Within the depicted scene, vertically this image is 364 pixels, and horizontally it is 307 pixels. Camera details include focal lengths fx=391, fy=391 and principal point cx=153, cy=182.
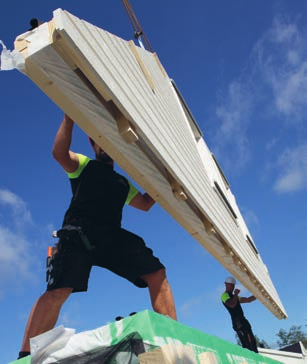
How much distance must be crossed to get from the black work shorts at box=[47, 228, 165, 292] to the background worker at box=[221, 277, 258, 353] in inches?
202

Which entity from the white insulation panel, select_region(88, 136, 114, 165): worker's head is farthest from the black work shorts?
select_region(88, 136, 114, 165): worker's head

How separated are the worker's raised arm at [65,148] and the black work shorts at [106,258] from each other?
452mm

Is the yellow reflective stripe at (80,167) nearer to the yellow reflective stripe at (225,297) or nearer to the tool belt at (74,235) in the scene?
the tool belt at (74,235)

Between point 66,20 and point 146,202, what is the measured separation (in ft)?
5.64

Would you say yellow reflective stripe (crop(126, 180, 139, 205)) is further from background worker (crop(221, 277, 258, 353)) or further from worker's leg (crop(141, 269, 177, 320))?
background worker (crop(221, 277, 258, 353))

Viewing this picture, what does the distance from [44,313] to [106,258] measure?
56cm

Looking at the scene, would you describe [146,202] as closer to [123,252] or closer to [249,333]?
[123,252]

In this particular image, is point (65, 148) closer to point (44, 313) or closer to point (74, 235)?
point (74, 235)

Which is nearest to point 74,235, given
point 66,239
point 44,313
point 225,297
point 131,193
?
point 66,239

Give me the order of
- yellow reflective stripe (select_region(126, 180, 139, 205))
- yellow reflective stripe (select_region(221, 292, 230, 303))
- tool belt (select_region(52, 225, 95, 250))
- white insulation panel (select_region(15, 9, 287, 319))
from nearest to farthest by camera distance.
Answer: white insulation panel (select_region(15, 9, 287, 319)) < tool belt (select_region(52, 225, 95, 250)) < yellow reflective stripe (select_region(126, 180, 139, 205)) < yellow reflective stripe (select_region(221, 292, 230, 303))

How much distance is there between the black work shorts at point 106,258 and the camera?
226 cm

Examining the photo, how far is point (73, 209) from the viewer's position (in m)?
2.58

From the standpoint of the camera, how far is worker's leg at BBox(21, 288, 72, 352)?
6.82 feet

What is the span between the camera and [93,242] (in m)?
2.44
